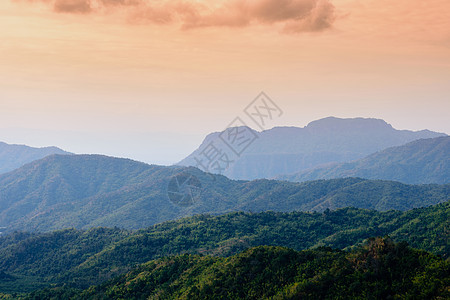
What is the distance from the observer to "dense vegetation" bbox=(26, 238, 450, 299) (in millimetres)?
51094

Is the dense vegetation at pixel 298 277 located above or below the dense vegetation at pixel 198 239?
above

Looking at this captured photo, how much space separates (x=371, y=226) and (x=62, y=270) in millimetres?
117563

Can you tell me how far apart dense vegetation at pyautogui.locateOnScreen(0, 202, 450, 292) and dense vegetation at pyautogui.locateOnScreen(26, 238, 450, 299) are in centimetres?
3710

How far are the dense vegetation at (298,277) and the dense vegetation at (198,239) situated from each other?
3710 centimetres

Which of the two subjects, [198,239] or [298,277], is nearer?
[298,277]

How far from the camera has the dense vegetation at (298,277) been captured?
51.1 m

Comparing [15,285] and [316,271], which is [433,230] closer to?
[316,271]

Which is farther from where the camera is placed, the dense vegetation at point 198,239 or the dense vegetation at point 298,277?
the dense vegetation at point 198,239

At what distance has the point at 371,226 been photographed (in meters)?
141

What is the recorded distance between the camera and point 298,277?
2457 inches

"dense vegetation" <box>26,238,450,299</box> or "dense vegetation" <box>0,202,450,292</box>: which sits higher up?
"dense vegetation" <box>26,238,450,299</box>

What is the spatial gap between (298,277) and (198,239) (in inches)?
3560

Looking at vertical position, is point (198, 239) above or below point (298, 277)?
below

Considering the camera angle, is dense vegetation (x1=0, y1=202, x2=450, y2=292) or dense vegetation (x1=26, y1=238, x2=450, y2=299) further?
dense vegetation (x1=0, y1=202, x2=450, y2=292)
